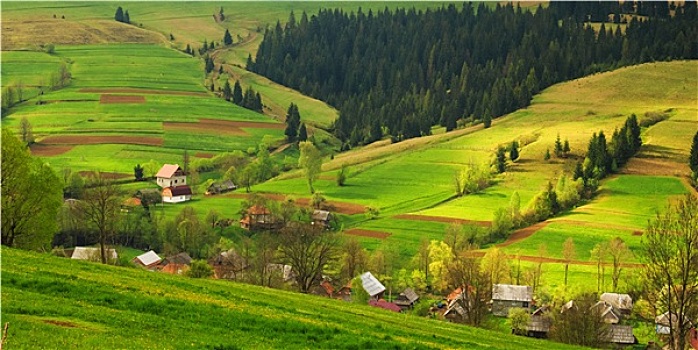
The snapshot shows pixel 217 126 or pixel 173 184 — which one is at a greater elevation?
pixel 217 126

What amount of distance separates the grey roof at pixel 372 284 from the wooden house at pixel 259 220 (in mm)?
23252

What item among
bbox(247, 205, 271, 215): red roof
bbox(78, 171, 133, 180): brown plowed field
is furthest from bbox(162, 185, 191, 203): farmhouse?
bbox(247, 205, 271, 215): red roof

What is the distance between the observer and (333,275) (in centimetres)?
8750

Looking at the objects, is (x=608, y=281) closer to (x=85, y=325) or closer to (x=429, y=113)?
(x=85, y=325)

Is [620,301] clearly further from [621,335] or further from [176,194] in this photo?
[176,194]

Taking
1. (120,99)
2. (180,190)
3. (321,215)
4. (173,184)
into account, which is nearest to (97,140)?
(173,184)

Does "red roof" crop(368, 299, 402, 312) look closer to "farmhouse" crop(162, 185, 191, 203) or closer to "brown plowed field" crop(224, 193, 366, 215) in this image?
"brown plowed field" crop(224, 193, 366, 215)

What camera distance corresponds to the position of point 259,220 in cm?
10581

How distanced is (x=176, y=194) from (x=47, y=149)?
107 ft

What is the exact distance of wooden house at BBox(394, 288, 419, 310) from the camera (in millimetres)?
82750

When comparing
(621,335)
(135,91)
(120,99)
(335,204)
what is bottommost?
(335,204)

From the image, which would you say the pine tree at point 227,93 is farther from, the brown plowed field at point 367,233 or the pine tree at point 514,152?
the brown plowed field at point 367,233

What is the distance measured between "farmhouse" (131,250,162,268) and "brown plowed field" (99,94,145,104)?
90.3m

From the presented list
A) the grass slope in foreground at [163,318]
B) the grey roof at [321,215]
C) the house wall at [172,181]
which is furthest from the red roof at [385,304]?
the house wall at [172,181]
